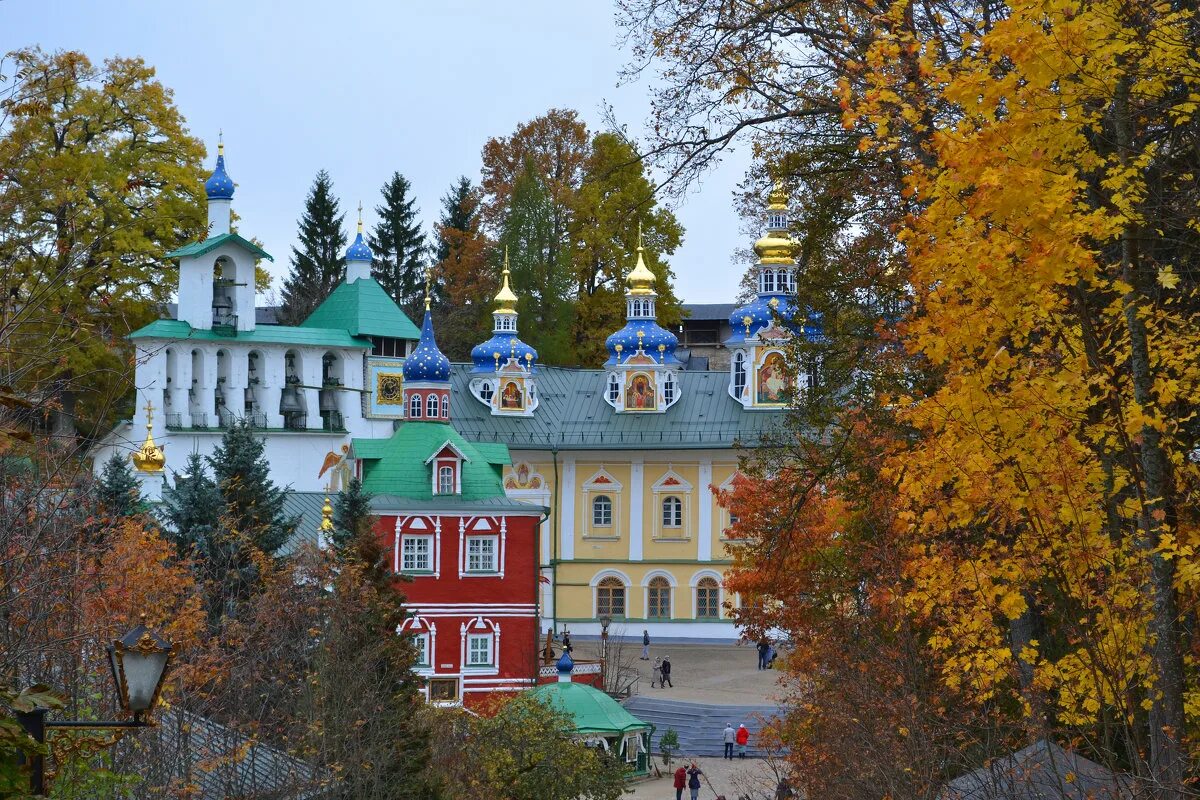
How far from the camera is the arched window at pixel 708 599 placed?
177 feet

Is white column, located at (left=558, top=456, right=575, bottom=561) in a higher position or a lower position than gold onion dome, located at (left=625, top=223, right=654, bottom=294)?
lower

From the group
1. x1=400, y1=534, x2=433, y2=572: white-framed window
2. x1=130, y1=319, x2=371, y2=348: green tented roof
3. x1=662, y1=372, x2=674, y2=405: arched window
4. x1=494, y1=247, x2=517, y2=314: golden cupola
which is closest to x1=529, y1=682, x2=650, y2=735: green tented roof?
x1=400, y1=534, x2=433, y2=572: white-framed window

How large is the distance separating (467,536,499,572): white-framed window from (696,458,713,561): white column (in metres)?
11.6

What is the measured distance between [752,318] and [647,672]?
12.4 meters

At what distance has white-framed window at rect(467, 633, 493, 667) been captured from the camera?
143 ft

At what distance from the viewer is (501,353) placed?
55312mm

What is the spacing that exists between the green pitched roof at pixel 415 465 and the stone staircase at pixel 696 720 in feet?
22.2

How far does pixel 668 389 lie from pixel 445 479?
12364 millimetres

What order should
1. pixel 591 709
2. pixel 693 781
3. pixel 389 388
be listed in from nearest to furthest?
pixel 693 781, pixel 591 709, pixel 389 388

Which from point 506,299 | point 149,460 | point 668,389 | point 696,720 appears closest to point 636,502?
point 668,389

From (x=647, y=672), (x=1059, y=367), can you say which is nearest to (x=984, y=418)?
(x=1059, y=367)

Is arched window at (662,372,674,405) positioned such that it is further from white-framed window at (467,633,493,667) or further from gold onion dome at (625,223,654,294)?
white-framed window at (467,633,493,667)

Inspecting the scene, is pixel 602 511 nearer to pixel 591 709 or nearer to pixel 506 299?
pixel 506 299

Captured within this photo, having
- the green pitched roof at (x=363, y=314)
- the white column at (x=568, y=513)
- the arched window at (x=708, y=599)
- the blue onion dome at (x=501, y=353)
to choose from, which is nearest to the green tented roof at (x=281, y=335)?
the green pitched roof at (x=363, y=314)
